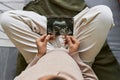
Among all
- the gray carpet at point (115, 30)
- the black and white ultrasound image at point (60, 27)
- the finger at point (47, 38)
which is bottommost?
the gray carpet at point (115, 30)

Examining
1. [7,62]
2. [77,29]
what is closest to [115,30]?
[77,29]

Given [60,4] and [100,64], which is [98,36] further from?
[60,4]

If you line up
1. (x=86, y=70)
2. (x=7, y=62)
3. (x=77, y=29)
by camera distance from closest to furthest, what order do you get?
(x=86, y=70) → (x=77, y=29) → (x=7, y=62)

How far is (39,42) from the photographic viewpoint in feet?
3.67

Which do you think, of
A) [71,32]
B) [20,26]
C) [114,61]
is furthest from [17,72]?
[114,61]

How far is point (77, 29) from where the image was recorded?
1220mm

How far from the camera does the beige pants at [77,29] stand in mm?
1181

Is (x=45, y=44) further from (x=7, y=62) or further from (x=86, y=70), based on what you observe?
(x=7, y=62)

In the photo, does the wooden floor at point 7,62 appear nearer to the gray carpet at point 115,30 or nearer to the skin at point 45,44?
the skin at point 45,44

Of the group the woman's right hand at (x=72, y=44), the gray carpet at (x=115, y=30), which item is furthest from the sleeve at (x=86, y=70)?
the gray carpet at (x=115, y=30)

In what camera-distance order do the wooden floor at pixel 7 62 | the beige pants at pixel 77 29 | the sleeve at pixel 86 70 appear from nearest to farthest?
the sleeve at pixel 86 70
the beige pants at pixel 77 29
the wooden floor at pixel 7 62

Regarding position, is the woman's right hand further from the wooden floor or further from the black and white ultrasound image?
the wooden floor

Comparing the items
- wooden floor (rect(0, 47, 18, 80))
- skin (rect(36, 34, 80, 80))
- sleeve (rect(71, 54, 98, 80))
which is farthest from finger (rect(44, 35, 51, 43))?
wooden floor (rect(0, 47, 18, 80))

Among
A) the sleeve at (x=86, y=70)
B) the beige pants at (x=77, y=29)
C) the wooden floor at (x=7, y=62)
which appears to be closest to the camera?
the sleeve at (x=86, y=70)
